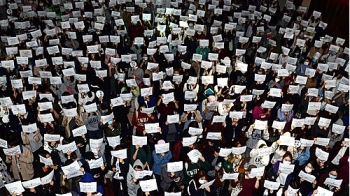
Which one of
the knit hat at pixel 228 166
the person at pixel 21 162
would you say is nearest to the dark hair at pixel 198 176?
the knit hat at pixel 228 166

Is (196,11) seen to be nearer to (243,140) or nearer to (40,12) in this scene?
(40,12)

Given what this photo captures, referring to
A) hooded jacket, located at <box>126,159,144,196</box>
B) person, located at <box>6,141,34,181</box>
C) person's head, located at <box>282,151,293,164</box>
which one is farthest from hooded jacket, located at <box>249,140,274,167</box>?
person, located at <box>6,141,34,181</box>

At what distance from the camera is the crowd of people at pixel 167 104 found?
26.2 ft

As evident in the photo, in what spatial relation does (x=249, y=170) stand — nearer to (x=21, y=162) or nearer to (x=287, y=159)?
(x=287, y=159)

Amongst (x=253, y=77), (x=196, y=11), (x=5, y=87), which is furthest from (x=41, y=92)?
(x=196, y=11)

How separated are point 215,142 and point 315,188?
2184 millimetres

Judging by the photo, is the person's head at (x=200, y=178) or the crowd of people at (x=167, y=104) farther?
the crowd of people at (x=167, y=104)

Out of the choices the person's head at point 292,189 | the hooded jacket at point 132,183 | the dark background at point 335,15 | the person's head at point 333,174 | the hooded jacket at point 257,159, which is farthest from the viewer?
the dark background at point 335,15

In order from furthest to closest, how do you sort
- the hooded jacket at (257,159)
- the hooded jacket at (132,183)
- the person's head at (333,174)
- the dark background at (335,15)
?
the dark background at (335,15) → the hooded jacket at (257,159) → the person's head at (333,174) → the hooded jacket at (132,183)

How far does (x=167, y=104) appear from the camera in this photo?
32.9 ft

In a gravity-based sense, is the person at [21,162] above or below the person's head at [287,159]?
below

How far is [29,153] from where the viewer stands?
821cm

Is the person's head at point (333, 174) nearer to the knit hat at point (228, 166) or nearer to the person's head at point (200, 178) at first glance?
the knit hat at point (228, 166)

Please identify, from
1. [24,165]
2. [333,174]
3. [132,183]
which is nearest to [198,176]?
[132,183]
